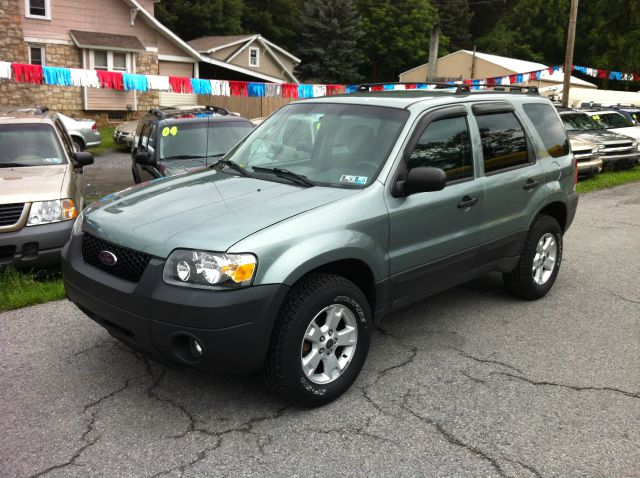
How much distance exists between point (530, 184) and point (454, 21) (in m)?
64.9

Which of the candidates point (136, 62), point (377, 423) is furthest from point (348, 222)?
point (136, 62)

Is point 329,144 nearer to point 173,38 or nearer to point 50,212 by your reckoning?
point 50,212

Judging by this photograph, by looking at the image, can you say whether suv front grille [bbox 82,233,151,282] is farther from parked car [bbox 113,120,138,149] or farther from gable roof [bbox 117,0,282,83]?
Answer: gable roof [bbox 117,0,282,83]

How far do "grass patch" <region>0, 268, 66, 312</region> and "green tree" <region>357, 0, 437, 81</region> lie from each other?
5259 centimetres

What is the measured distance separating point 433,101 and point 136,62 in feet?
85.0

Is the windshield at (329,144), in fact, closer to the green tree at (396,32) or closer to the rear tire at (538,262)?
the rear tire at (538,262)

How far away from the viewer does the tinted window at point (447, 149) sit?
4230 millimetres

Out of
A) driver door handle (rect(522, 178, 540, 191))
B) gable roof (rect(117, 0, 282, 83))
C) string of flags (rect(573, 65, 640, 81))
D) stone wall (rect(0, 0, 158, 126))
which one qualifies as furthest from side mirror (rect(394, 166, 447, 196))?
string of flags (rect(573, 65, 640, 81))

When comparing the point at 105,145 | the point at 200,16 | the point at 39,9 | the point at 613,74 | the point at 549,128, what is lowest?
the point at 105,145

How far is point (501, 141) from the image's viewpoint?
495 cm

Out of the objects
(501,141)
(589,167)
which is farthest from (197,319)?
(589,167)

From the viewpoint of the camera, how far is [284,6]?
55.2m

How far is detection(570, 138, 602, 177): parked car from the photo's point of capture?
13125 mm

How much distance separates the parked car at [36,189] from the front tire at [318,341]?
3333mm
